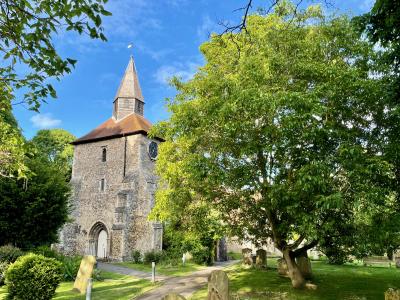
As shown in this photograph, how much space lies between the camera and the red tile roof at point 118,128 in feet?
114

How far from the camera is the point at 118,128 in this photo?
36.7m

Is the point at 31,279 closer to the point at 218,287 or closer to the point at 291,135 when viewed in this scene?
the point at 218,287

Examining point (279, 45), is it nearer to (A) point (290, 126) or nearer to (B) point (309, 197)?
(A) point (290, 126)

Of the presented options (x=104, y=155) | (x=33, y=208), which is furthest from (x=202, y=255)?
(x=104, y=155)

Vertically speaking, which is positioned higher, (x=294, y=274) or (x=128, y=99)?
(x=128, y=99)

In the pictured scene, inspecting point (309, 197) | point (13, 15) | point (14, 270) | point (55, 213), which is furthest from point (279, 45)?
point (55, 213)

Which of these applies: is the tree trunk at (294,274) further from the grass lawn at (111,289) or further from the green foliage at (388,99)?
the grass lawn at (111,289)

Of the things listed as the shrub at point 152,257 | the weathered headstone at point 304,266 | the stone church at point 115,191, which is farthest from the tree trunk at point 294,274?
the stone church at point 115,191

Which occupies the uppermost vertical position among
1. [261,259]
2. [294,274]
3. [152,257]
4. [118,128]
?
[118,128]

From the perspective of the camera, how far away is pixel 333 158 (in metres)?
10.8

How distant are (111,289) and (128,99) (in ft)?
85.7

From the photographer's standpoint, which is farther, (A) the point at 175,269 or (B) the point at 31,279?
(A) the point at 175,269

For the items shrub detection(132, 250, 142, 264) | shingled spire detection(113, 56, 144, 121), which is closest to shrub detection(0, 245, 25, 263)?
shrub detection(132, 250, 142, 264)

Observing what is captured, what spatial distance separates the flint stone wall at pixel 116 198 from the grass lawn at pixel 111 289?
12.0m
